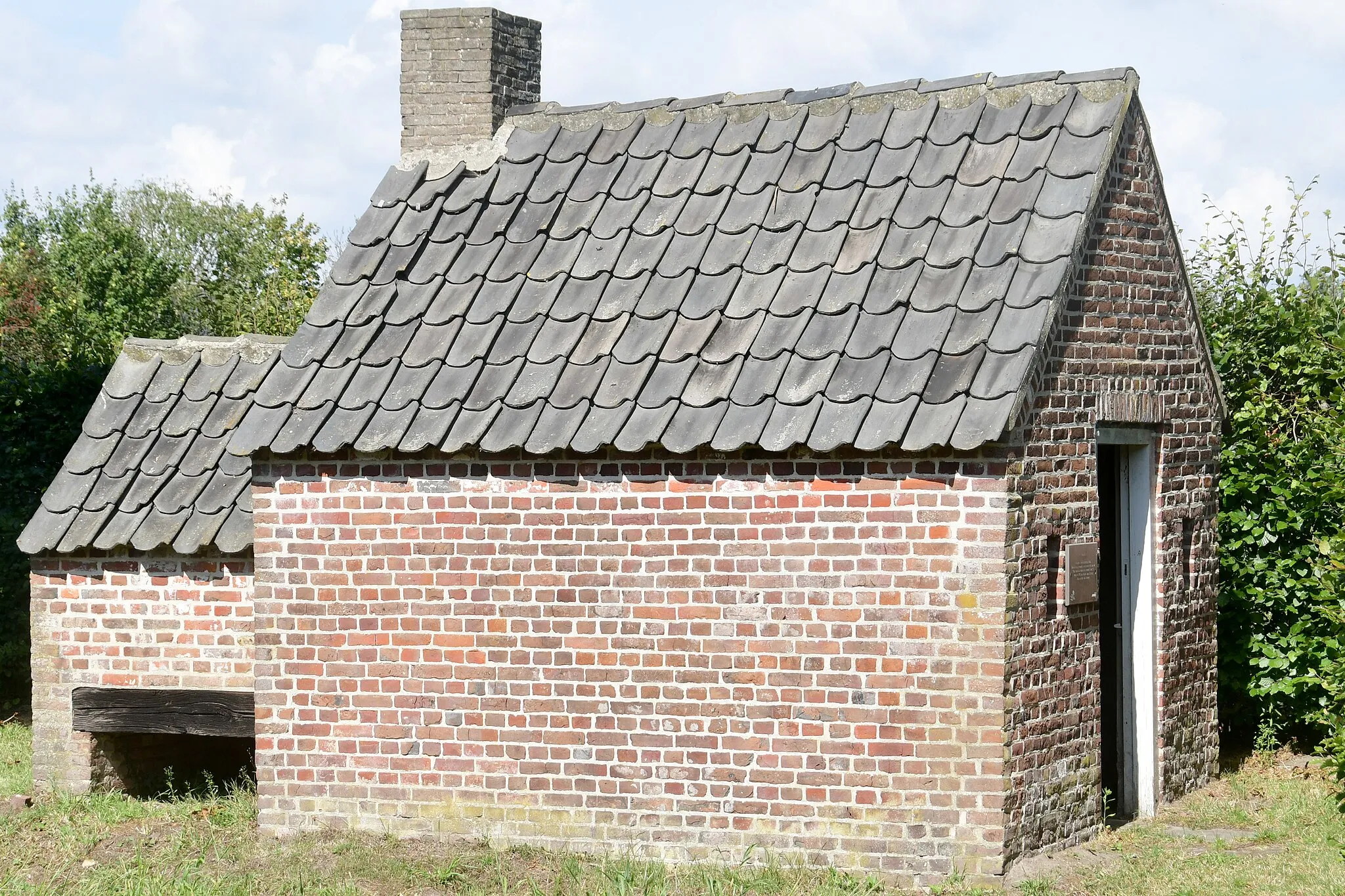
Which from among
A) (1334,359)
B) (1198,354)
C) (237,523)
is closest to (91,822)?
(237,523)

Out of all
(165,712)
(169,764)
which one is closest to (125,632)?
(165,712)

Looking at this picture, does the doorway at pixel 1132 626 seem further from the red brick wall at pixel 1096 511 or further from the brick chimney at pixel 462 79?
the brick chimney at pixel 462 79

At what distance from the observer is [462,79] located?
10.5m

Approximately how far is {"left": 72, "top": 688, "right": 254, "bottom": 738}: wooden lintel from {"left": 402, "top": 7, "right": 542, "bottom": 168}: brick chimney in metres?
3.89

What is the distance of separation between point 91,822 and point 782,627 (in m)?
4.75

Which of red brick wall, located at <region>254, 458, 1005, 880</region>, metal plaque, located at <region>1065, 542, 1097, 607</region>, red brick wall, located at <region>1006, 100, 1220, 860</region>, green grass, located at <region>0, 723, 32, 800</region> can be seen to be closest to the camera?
red brick wall, located at <region>254, 458, 1005, 880</region>

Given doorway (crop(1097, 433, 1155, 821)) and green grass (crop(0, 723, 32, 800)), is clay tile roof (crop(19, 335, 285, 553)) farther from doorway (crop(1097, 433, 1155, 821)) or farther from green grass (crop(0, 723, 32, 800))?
doorway (crop(1097, 433, 1155, 821))

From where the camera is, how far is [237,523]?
9359 mm

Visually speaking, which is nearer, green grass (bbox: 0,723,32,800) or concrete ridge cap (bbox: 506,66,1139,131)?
concrete ridge cap (bbox: 506,66,1139,131)

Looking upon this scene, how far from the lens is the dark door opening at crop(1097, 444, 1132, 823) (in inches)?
375

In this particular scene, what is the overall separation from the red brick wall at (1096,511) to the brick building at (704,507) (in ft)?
0.11

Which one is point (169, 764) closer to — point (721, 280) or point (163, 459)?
point (163, 459)

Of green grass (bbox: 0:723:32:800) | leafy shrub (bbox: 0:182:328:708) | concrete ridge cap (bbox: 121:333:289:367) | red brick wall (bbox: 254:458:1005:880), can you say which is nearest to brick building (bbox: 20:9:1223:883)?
red brick wall (bbox: 254:458:1005:880)

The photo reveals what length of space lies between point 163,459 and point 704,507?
4073mm
